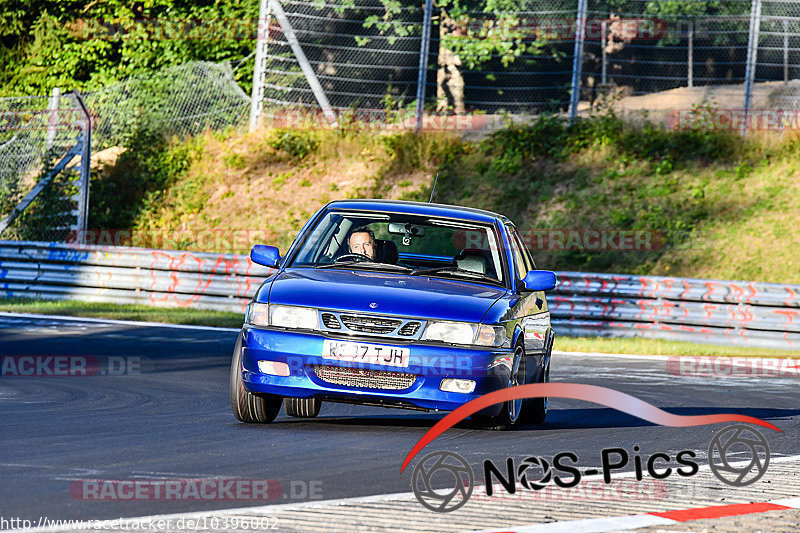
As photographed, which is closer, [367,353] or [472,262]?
[367,353]

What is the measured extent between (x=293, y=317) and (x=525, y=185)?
18.9 m

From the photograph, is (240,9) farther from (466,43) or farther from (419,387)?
(419,387)

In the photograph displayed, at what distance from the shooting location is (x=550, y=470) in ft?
25.6

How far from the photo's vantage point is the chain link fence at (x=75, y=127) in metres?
27.3

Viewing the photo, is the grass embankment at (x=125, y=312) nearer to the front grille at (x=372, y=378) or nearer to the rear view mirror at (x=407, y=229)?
the rear view mirror at (x=407, y=229)

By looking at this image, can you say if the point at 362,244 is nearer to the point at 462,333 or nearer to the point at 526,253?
the point at 526,253

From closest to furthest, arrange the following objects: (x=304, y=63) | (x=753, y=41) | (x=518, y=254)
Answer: (x=518, y=254) < (x=753, y=41) < (x=304, y=63)

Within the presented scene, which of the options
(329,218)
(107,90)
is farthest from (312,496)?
(107,90)

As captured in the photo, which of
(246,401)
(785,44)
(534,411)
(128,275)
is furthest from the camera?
(785,44)

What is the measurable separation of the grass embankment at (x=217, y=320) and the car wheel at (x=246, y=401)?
9343 millimetres

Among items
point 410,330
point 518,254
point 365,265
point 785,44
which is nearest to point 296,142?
point 785,44

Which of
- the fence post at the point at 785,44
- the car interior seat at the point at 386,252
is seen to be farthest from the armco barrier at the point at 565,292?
the car interior seat at the point at 386,252

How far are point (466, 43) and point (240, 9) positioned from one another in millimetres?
9349

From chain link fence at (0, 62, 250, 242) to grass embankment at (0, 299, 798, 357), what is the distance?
470 centimetres
